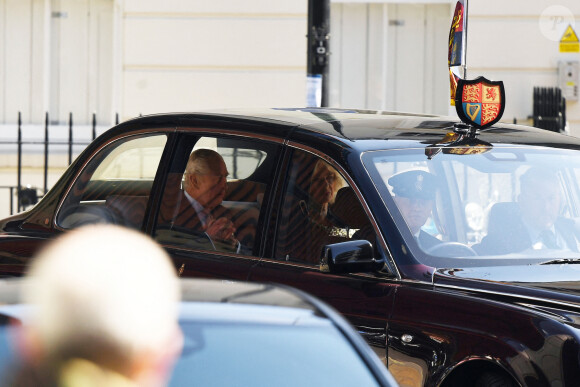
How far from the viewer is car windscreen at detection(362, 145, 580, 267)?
15.1 feet

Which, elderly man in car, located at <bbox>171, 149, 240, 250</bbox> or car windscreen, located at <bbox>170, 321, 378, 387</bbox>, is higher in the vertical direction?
elderly man in car, located at <bbox>171, 149, 240, 250</bbox>

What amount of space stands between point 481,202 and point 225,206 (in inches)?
43.6

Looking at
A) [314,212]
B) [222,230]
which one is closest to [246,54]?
[222,230]

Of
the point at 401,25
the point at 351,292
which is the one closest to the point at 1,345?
the point at 351,292

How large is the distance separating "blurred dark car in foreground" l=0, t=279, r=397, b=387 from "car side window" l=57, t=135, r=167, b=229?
8.38 ft

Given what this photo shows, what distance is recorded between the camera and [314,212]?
4.90m

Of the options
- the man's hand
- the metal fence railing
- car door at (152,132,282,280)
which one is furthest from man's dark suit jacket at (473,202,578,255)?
the metal fence railing

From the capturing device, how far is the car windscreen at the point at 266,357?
8.99 feet

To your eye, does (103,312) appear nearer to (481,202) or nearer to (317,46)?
(481,202)

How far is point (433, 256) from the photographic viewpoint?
451cm

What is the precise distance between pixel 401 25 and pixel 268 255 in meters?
8.79

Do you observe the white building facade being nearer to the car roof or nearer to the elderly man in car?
the car roof

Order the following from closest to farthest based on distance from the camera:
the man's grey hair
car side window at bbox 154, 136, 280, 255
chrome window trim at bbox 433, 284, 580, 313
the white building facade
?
the man's grey hair < chrome window trim at bbox 433, 284, 580, 313 < car side window at bbox 154, 136, 280, 255 < the white building facade

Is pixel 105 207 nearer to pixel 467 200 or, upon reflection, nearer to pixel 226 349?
pixel 467 200
